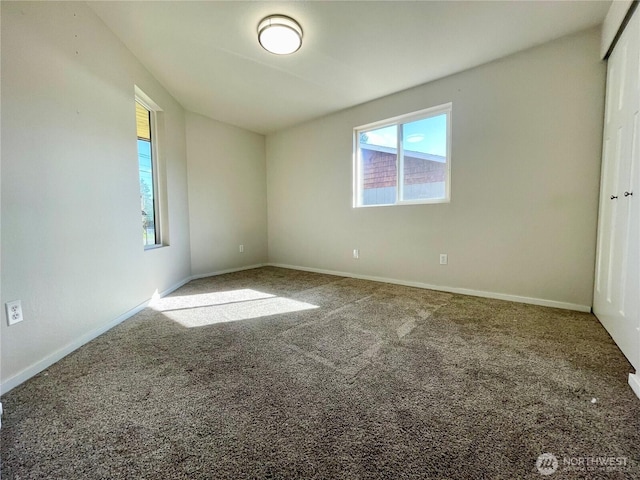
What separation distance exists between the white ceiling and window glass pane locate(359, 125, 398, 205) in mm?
531

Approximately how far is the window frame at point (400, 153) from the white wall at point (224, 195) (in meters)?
1.94

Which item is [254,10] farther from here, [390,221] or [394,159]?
[390,221]

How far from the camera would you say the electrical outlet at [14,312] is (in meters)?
1.38

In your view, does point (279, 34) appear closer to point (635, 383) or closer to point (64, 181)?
point (64, 181)

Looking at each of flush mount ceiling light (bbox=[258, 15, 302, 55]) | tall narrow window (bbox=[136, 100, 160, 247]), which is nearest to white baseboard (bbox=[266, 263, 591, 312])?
tall narrow window (bbox=[136, 100, 160, 247])

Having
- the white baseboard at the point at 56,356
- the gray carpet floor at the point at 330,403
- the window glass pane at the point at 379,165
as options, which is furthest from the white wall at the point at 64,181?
the window glass pane at the point at 379,165

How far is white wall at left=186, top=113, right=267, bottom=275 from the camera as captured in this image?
13.1 feet

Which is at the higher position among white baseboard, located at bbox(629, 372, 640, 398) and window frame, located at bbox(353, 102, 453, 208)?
window frame, located at bbox(353, 102, 453, 208)

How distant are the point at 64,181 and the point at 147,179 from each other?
1.48 metres

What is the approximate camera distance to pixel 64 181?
174cm

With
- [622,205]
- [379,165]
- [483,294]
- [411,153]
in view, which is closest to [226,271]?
[379,165]

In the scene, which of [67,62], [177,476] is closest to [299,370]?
[177,476]

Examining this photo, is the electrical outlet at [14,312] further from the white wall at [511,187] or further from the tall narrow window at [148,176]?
the white wall at [511,187]

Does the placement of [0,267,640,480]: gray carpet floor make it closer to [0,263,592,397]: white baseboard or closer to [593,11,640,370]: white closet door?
[0,263,592,397]: white baseboard
